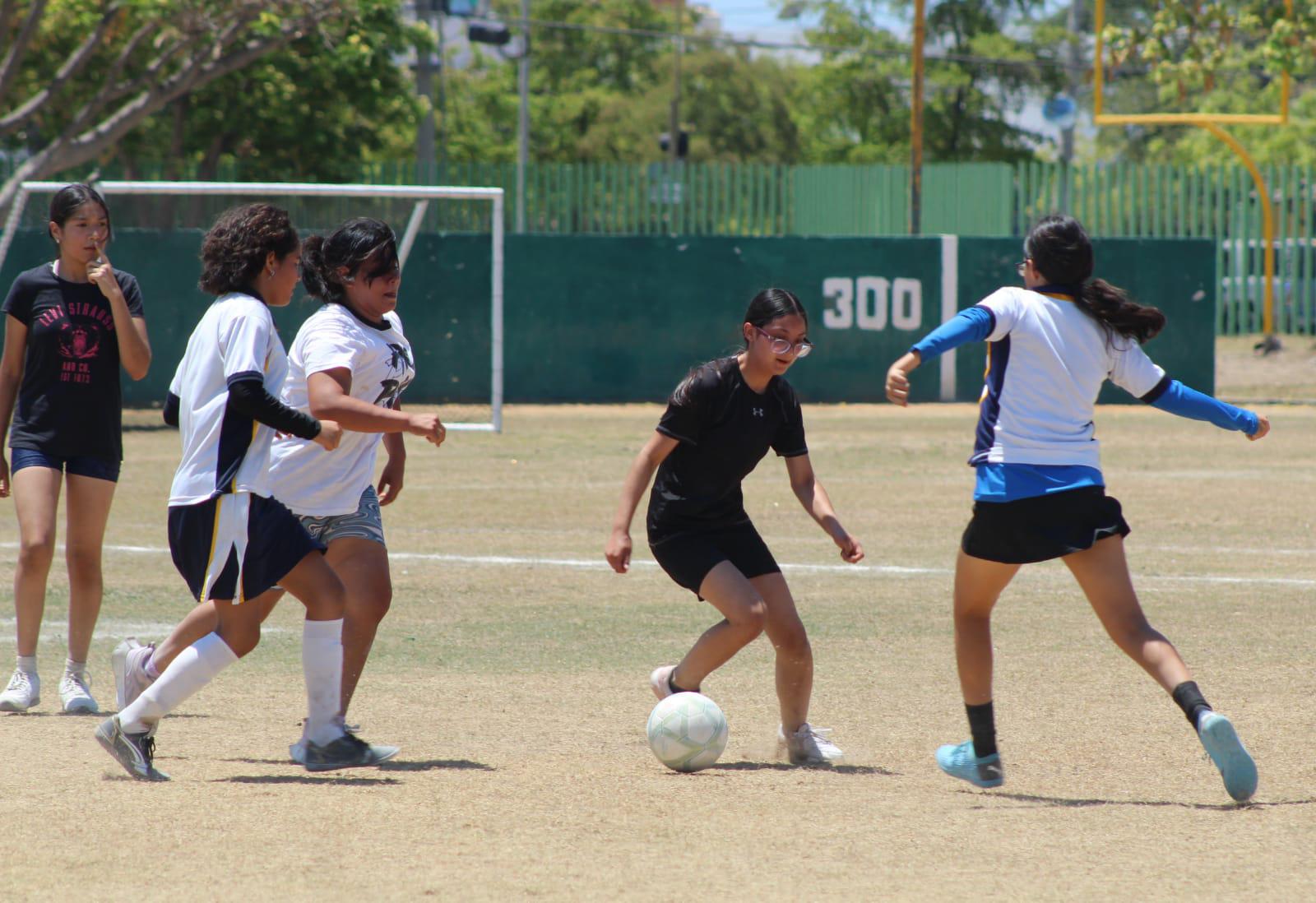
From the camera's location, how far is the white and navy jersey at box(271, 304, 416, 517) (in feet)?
17.2

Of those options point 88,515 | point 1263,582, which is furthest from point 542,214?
point 88,515

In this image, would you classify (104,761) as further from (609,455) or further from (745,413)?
(609,455)

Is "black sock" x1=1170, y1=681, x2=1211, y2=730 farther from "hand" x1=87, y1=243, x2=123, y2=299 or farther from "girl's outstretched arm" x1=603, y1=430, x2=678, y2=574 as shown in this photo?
"hand" x1=87, y1=243, x2=123, y2=299

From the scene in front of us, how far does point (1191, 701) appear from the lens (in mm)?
4844

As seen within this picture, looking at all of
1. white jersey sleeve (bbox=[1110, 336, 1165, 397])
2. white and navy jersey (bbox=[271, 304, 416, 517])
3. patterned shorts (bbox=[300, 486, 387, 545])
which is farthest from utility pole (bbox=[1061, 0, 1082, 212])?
white and navy jersey (bbox=[271, 304, 416, 517])

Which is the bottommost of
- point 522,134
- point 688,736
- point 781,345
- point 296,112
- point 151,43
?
point 688,736

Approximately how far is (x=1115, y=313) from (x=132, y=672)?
3.26m

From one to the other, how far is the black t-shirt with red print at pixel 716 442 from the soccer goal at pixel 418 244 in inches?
476

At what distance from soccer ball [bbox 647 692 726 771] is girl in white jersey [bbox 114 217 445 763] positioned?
0.96m

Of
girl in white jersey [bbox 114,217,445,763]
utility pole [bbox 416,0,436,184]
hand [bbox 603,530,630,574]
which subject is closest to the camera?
girl in white jersey [bbox 114,217,445,763]

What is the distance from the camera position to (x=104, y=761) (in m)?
5.42

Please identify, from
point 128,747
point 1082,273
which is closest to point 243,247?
point 128,747

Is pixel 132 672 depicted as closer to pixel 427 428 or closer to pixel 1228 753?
pixel 427 428

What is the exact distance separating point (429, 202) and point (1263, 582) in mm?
12295
